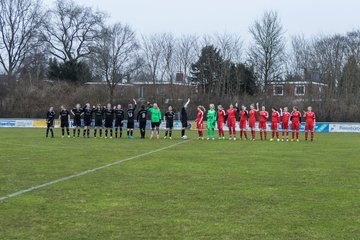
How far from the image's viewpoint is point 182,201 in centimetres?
855

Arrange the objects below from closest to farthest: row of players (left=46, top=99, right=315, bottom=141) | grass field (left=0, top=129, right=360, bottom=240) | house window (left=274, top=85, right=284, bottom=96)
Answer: grass field (left=0, top=129, right=360, bottom=240) < row of players (left=46, top=99, right=315, bottom=141) < house window (left=274, top=85, right=284, bottom=96)

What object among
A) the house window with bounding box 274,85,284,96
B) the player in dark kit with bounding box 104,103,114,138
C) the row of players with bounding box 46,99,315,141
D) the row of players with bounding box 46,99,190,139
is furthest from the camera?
the house window with bounding box 274,85,284,96

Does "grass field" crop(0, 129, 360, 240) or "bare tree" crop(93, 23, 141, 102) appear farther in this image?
"bare tree" crop(93, 23, 141, 102)

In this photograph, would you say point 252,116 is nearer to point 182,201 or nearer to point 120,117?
point 120,117

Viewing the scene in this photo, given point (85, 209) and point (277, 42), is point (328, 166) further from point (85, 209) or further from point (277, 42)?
point (277, 42)

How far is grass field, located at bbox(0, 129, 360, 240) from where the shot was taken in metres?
6.53

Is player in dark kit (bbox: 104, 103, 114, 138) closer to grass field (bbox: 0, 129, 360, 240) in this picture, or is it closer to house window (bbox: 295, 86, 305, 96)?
grass field (bbox: 0, 129, 360, 240)

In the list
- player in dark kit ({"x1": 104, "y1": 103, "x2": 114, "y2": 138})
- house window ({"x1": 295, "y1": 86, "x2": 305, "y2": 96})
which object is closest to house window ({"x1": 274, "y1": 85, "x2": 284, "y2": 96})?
house window ({"x1": 295, "y1": 86, "x2": 305, "y2": 96})

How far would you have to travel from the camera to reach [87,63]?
68.9m

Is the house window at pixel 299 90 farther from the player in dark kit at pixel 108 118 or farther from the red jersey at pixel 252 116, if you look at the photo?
the player in dark kit at pixel 108 118

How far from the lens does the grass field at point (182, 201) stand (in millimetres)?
6527

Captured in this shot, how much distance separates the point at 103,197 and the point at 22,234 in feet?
8.95

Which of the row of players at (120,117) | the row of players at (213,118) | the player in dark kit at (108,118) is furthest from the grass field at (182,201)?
the player in dark kit at (108,118)

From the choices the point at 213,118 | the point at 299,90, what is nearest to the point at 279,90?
the point at 299,90
